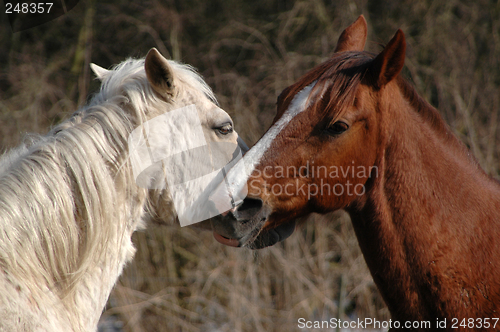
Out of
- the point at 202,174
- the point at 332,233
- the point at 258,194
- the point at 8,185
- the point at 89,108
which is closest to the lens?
the point at 8,185

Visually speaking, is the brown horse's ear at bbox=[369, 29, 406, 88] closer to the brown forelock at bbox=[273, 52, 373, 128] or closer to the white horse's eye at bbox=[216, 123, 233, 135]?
the brown forelock at bbox=[273, 52, 373, 128]

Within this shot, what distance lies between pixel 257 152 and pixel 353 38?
1.04 m

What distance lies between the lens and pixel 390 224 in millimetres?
1774

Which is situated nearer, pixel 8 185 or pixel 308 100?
pixel 8 185

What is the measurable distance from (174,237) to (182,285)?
0.65 metres

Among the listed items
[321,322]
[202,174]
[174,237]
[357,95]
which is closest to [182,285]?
[174,237]

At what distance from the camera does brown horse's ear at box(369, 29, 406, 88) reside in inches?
64.6

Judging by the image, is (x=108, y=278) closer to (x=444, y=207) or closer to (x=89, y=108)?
(x=89, y=108)

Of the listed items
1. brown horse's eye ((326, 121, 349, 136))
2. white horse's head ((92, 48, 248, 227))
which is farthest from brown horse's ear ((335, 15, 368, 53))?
white horse's head ((92, 48, 248, 227))

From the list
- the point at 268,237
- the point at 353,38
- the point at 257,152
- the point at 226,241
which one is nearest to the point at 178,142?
the point at 257,152

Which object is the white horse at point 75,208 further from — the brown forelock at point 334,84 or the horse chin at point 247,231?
the brown forelock at point 334,84

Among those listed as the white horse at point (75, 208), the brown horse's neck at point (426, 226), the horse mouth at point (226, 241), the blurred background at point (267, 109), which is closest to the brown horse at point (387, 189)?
the brown horse's neck at point (426, 226)

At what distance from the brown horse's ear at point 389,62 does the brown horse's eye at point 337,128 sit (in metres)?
0.25

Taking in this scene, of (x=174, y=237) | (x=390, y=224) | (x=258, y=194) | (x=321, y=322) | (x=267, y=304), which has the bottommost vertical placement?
(x=321, y=322)
